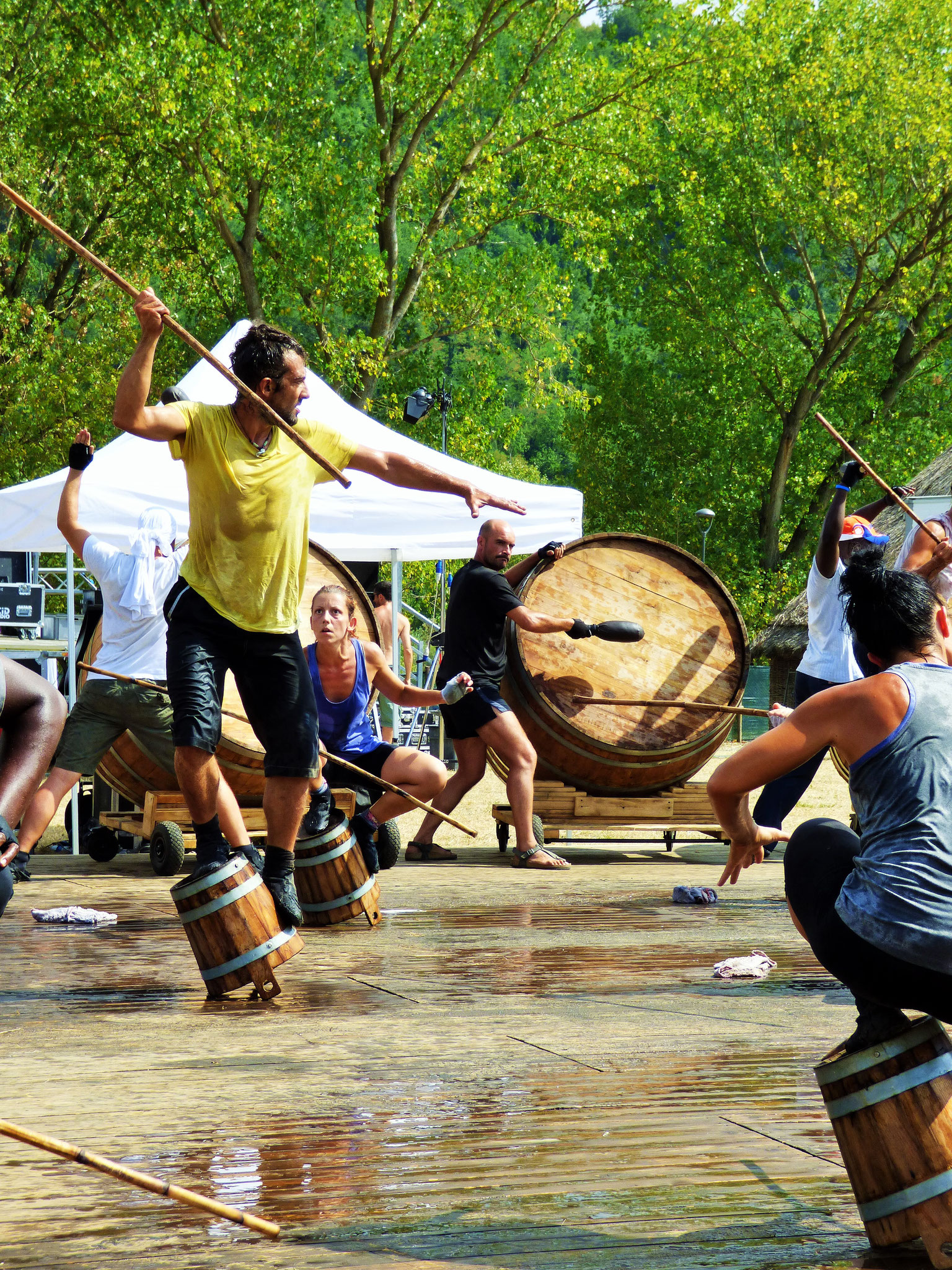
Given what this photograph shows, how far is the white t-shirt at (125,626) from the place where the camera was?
781cm

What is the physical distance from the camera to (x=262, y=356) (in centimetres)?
467

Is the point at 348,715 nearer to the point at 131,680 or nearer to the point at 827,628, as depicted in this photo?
the point at 131,680

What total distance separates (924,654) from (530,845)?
6.03 meters

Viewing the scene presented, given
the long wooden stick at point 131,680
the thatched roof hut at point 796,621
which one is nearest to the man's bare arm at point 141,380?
the long wooden stick at point 131,680

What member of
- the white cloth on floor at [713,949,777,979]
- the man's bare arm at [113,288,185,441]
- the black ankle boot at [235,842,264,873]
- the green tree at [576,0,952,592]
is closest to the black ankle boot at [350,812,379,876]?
the black ankle boot at [235,842,264,873]

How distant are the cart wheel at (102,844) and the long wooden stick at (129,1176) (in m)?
6.54

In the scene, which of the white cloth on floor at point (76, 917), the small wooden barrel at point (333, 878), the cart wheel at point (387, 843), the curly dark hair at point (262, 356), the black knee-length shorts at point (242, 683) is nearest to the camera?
the black knee-length shorts at point (242, 683)

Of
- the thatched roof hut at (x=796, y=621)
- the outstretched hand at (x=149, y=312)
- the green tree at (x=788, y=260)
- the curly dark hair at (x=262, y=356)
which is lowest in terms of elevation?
the thatched roof hut at (x=796, y=621)

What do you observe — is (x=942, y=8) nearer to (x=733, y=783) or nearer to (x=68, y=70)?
(x=68, y=70)

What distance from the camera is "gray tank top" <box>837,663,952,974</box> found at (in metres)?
2.53

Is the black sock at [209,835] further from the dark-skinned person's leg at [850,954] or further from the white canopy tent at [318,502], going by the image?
the white canopy tent at [318,502]

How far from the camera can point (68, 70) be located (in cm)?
2108

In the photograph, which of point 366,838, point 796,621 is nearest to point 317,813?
point 366,838

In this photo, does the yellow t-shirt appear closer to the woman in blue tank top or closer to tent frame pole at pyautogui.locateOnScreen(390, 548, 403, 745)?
the woman in blue tank top
